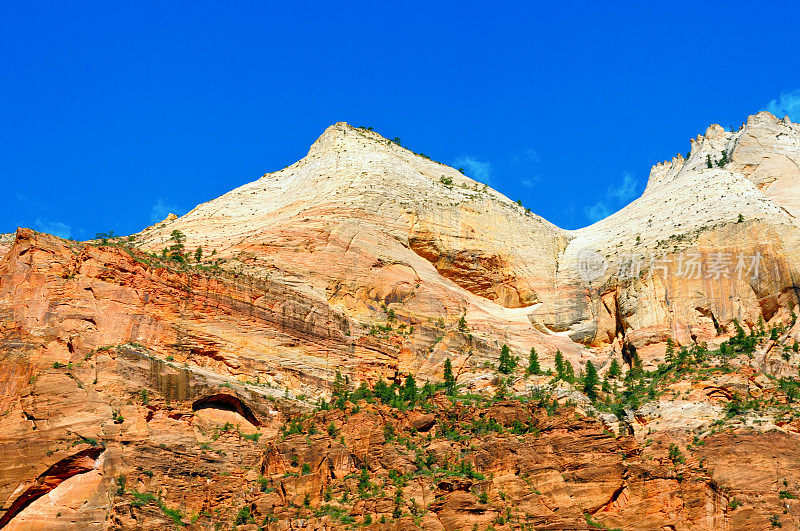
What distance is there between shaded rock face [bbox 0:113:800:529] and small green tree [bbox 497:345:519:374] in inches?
45.4

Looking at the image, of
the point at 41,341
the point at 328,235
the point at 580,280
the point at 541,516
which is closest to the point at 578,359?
the point at 580,280

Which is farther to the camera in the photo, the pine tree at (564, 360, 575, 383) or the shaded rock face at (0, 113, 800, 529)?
the pine tree at (564, 360, 575, 383)

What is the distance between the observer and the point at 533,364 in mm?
76250

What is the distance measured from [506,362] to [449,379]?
14.3ft

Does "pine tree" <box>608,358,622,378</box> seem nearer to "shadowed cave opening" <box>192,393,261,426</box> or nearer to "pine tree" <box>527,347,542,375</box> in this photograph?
"pine tree" <box>527,347,542,375</box>

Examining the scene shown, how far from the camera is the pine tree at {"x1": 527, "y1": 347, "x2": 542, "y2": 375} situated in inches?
2970

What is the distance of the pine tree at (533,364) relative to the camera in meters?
75.4

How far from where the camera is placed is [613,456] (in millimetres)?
62438

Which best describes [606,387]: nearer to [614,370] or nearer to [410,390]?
[614,370]

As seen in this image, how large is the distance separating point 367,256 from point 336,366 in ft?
42.1

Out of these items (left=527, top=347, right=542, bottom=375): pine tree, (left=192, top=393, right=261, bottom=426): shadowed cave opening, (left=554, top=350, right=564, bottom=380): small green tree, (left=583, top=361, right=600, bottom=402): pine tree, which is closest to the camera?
(left=192, top=393, right=261, bottom=426): shadowed cave opening

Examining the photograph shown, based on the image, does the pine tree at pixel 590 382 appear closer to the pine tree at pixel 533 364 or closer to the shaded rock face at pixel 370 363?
the shaded rock face at pixel 370 363

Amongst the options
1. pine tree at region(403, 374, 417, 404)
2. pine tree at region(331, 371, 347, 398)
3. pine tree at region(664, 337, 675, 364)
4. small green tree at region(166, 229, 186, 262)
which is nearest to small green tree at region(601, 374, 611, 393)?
pine tree at region(664, 337, 675, 364)

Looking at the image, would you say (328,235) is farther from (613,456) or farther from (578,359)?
(613,456)
